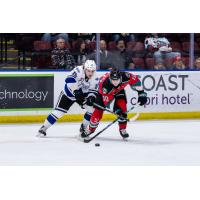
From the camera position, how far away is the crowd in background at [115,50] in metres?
10.4

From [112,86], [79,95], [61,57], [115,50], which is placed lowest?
[79,95]

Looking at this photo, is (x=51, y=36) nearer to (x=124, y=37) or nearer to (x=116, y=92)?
(x=124, y=37)

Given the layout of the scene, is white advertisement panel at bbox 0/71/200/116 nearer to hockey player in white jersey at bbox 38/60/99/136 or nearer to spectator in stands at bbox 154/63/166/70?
spectator in stands at bbox 154/63/166/70

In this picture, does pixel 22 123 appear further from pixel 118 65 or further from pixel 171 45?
pixel 171 45

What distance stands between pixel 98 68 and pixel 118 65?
1.16ft

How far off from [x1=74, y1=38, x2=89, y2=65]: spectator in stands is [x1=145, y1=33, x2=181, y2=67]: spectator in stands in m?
1.06

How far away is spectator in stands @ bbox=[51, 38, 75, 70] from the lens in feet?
34.2

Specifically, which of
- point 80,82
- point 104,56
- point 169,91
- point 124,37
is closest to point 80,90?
point 80,82

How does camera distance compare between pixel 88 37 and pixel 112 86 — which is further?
pixel 88 37

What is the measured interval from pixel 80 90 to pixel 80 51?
2153 millimetres

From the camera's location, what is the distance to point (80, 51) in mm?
10531

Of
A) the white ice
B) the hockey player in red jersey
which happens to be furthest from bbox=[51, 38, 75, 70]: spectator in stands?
the hockey player in red jersey

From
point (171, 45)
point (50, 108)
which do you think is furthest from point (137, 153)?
point (171, 45)

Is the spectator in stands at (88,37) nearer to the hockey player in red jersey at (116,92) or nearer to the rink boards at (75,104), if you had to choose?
the rink boards at (75,104)
